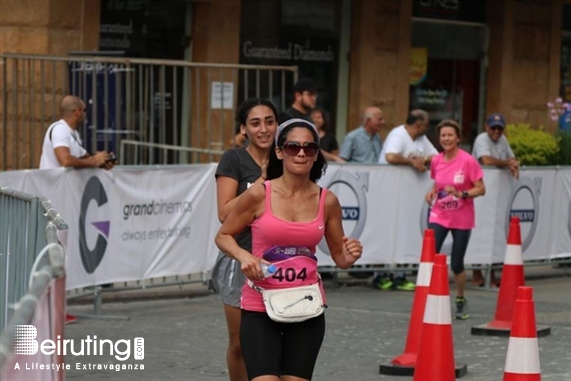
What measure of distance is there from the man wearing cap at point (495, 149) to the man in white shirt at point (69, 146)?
4.68m

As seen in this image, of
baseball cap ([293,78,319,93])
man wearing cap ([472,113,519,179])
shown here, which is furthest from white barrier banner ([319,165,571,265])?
baseball cap ([293,78,319,93])

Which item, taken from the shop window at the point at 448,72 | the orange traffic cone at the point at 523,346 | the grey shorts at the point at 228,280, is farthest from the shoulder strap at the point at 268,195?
the shop window at the point at 448,72

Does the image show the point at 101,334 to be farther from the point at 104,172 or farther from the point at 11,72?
the point at 11,72

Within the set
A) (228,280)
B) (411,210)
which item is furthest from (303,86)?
(228,280)

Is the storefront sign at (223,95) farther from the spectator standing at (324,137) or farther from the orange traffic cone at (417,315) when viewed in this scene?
the orange traffic cone at (417,315)

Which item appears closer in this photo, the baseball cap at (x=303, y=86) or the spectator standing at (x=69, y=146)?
the spectator standing at (x=69, y=146)

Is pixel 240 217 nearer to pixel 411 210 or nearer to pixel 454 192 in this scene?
pixel 454 192

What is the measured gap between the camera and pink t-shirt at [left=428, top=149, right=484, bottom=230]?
12852 millimetres

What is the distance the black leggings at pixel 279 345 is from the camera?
6434 millimetres

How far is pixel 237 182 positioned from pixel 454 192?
558 centimetres

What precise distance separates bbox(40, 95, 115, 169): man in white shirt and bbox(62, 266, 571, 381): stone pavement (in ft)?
4.32

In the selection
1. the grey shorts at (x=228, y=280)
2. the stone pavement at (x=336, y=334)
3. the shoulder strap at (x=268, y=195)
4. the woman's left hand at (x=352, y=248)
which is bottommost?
the stone pavement at (x=336, y=334)

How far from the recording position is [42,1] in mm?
15023

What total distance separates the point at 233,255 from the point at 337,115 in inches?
493
